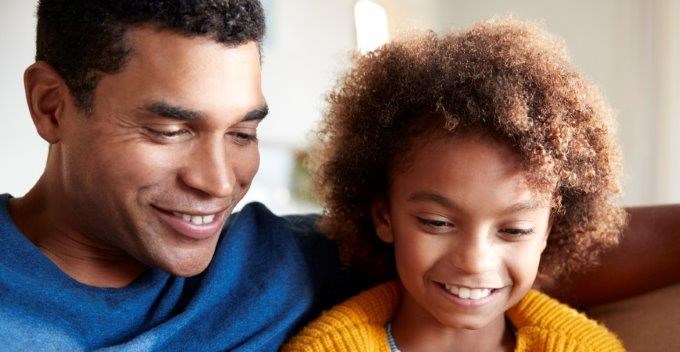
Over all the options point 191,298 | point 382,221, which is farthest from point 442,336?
point 191,298

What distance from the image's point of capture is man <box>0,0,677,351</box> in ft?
3.84

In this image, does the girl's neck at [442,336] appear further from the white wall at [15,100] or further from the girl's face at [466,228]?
the white wall at [15,100]

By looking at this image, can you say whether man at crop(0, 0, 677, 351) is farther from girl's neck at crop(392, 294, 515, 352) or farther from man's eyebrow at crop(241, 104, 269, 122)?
girl's neck at crop(392, 294, 515, 352)

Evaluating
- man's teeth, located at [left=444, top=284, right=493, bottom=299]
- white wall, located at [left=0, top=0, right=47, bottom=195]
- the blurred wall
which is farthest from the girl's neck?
white wall, located at [left=0, top=0, right=47, bottom=195]

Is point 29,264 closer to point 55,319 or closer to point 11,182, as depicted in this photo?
point 55,319

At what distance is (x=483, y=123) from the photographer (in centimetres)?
125

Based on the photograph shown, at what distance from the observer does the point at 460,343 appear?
1.38 m

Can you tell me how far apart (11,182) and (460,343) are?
175 cm

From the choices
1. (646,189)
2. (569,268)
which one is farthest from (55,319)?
(646,189)

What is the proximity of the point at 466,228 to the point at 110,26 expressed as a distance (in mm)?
609

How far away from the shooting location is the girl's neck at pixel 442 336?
4.51ft

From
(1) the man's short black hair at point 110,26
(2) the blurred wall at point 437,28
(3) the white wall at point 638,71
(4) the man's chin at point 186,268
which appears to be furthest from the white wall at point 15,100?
(4) the man's chin at point 186,268

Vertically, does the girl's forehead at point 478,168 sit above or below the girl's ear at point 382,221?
above

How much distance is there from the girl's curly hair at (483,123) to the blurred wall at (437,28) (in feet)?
0.52
